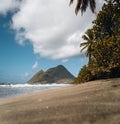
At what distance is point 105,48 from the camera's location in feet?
61.1

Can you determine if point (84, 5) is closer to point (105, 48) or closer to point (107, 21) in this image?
point (107, 21)

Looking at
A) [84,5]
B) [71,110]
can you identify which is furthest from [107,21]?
[71,110]

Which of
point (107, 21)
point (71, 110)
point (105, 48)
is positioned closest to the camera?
point (71, 110)

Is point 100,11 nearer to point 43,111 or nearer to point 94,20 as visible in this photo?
point 94,20

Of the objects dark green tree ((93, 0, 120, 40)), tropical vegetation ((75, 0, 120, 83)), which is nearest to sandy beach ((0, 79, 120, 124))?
tropical vegetation ((75, 0, 120, 83))

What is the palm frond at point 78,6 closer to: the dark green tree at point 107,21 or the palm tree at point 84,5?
the palm tree at point 84,5

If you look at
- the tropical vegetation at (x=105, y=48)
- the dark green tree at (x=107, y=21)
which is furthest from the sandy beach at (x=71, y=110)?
the dark green tree at (x=107, y=21)

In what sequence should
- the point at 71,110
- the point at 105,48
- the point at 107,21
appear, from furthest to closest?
the point at 107,21 → the point at 105,48 → the point at 71,110

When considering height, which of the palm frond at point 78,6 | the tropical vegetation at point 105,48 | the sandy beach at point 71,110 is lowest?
the sandy beach at point 71,110

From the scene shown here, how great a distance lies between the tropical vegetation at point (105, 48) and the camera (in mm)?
17375

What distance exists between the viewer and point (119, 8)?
22656 mm

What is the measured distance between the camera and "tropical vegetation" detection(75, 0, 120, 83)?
17375mm

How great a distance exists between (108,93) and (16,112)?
2.32 m

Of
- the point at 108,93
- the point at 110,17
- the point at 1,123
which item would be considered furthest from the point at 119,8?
the point at 1,123
